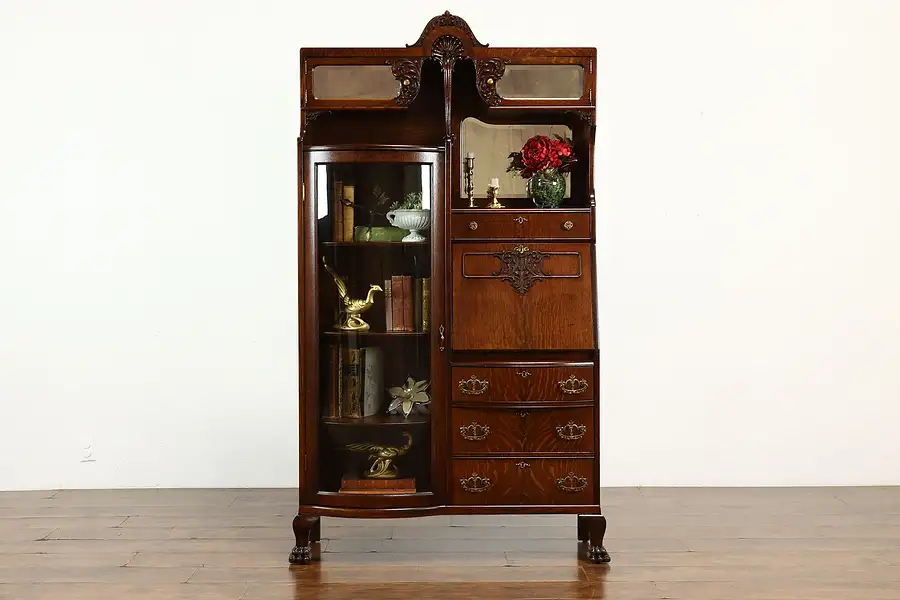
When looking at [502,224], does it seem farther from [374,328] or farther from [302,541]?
[302,541]

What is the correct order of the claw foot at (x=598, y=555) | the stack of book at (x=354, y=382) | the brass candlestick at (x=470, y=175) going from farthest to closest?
the brass candlestick at (x=470, y=175), the stack of book at (x=354, y=382), the claw foot at (x=598, y=555)

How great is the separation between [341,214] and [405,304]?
0.39 m

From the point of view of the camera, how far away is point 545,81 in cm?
327

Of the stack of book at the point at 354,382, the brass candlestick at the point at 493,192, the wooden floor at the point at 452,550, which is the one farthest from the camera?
the brass candlestick at the point at 493,192

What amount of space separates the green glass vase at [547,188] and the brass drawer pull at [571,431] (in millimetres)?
789

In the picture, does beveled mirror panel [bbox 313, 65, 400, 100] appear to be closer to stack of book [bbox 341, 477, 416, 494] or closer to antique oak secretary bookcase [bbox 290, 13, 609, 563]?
antique oak secretary bookcase [bbox 290, 13, 609, 563]

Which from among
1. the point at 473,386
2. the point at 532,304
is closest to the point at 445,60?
the point at 532,304

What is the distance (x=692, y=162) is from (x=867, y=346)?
119 centimetres

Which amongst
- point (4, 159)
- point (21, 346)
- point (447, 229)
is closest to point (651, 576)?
point (447, 229)

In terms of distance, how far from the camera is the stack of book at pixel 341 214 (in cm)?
326

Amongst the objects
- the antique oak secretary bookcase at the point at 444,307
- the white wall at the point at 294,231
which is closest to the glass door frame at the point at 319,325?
the antique oak secretary bookcase at the point at 444,307

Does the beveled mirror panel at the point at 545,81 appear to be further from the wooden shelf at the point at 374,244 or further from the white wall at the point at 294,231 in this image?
the white wall at the point at 294,231

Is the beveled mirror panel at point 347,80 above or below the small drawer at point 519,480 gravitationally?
above

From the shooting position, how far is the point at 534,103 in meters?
3.27
